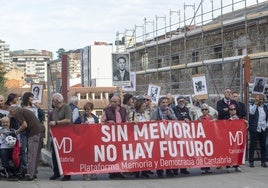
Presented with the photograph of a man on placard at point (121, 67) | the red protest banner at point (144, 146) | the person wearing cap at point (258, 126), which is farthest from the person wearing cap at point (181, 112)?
the photograph of a man on placard at point (121, 67)

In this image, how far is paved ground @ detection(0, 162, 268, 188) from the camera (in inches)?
409

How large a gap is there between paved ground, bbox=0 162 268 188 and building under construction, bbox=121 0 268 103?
21.8 feet

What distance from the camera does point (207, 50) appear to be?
3064 centimetres

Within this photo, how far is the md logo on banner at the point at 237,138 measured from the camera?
12070 mm

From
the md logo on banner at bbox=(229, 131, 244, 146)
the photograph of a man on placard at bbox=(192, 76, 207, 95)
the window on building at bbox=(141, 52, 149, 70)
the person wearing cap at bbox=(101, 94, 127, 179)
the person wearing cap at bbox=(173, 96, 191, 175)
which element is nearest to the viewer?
the person wearing cap at bbox=(101, 94, 127, 179)

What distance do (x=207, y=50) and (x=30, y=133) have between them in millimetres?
20935

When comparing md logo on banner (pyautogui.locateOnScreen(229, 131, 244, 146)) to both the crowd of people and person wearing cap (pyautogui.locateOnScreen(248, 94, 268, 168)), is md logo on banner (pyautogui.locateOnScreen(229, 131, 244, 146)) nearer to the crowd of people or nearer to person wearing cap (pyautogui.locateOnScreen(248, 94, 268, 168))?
the crowd of people

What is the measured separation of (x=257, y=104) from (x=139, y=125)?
3.36 meters

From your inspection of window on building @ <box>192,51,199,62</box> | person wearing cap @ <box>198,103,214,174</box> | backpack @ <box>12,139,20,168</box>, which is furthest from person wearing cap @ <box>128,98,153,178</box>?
window on building @ <box>192,51,199,62</box>

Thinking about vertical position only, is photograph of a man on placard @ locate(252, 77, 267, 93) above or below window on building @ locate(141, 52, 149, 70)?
below

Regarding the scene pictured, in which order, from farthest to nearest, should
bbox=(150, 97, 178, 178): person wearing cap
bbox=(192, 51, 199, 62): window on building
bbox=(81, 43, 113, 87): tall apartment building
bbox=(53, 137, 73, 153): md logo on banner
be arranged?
bbox=(81, 43, 113, 87): tall apartment building < bbox=(192, 51, 199, 62): window on building < bbox=(150, 97, 178, 178): person wearing cap < bbox=(53, 137, 73, 153): md logo on banner

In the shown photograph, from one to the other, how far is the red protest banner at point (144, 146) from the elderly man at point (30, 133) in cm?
35

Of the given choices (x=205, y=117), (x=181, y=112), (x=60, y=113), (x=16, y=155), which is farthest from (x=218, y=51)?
(x=16, y=155)

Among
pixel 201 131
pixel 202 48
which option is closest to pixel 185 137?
pixel 201 131
